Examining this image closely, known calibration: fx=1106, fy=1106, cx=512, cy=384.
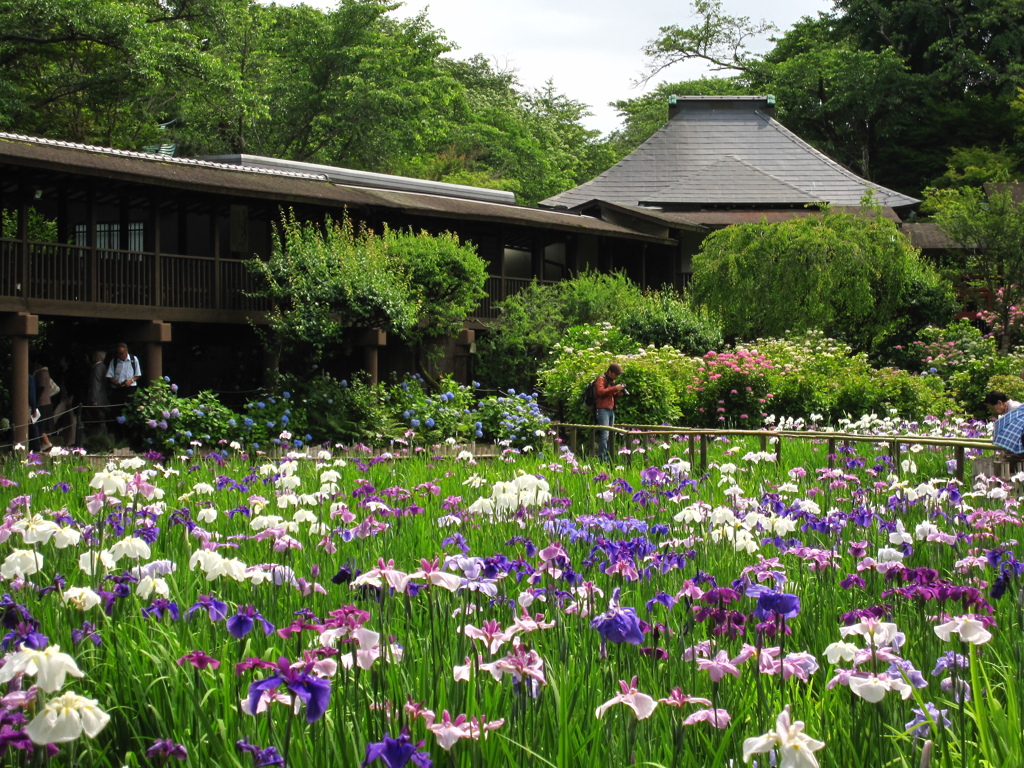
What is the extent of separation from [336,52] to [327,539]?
30059 millimetres

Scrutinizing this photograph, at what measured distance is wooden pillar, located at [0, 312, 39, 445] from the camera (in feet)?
50.9

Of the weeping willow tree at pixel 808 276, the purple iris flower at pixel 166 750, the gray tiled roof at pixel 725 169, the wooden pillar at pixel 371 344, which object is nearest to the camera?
the purple iris flower at pixel 166 750

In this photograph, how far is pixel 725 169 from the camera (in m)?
34.0

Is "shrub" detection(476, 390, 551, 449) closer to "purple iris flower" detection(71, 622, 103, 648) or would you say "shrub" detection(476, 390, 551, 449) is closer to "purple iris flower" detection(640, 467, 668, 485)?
"purple iris flower" detection(640, 467, 668, 485)

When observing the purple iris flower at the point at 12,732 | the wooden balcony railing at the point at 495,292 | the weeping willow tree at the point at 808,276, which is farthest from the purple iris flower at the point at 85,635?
the weeping willow tree at the point at 808,276

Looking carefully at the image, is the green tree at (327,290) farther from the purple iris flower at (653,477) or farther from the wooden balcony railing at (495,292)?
the purple iris flower at (653,477)

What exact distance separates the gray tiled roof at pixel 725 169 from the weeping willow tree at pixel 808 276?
6.74 metres

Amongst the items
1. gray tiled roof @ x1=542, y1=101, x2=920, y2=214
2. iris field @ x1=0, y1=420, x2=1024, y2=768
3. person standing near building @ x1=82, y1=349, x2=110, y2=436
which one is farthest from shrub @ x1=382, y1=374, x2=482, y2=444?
gray tiled roof @ x1=542, y1=101, x2=920, y2=214

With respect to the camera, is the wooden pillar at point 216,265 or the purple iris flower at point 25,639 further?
the wooden pillar at point 216,265

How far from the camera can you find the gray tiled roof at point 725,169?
32562mm

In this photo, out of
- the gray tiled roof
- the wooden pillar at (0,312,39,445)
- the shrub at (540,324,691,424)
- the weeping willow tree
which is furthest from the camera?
the gray tiled roof

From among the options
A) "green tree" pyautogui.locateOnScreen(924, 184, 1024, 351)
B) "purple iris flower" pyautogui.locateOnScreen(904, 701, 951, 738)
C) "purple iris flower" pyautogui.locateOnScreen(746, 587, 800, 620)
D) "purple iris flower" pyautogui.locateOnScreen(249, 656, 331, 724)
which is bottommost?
"purple iris flower" pyautogui.locateOnScreen(904, 701, 951, 738)

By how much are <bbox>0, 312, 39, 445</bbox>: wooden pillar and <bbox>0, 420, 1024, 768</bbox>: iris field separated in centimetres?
1121

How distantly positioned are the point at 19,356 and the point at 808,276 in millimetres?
16094
